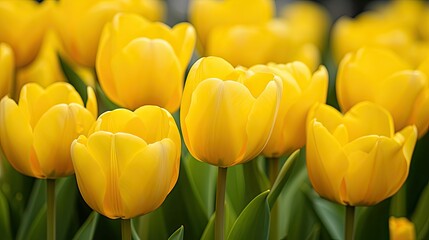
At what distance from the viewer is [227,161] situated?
3.23ft

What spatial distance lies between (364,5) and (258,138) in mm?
5274

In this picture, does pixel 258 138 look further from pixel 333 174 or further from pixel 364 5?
pixel 364 5

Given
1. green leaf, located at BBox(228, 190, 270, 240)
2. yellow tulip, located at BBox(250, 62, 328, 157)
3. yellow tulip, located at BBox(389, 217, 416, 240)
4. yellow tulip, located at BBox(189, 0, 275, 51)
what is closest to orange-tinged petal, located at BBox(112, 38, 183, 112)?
yellow tulip, located at BBox(250, 62, 328, 157)

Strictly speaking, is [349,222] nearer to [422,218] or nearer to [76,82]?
[422,218]

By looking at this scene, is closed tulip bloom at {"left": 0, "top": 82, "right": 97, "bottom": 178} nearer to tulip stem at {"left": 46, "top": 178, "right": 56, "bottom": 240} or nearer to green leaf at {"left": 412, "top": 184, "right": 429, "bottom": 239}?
tulip stem at {"left": 46, "top": 178, "right": 56, "bottom": 240}

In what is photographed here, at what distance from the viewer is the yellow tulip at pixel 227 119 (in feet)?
3.16

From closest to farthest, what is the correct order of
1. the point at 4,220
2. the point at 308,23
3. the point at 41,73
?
the point at 4,220
the point at 41,73
the point at 308,23

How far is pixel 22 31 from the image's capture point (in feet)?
4.70

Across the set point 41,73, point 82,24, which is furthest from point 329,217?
point 41,73

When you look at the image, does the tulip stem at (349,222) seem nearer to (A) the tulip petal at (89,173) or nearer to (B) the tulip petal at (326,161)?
(B) the tulip petal at (326,161)

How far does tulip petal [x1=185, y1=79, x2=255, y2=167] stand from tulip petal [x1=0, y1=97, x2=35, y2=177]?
0.19m

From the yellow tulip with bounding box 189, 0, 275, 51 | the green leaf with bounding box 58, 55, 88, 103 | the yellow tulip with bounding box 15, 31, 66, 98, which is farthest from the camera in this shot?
the yellow tulip with bounding box 189, 0, 275, 51

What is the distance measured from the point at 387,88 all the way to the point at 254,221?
0.33 m

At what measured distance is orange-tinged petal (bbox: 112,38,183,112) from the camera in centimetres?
116
